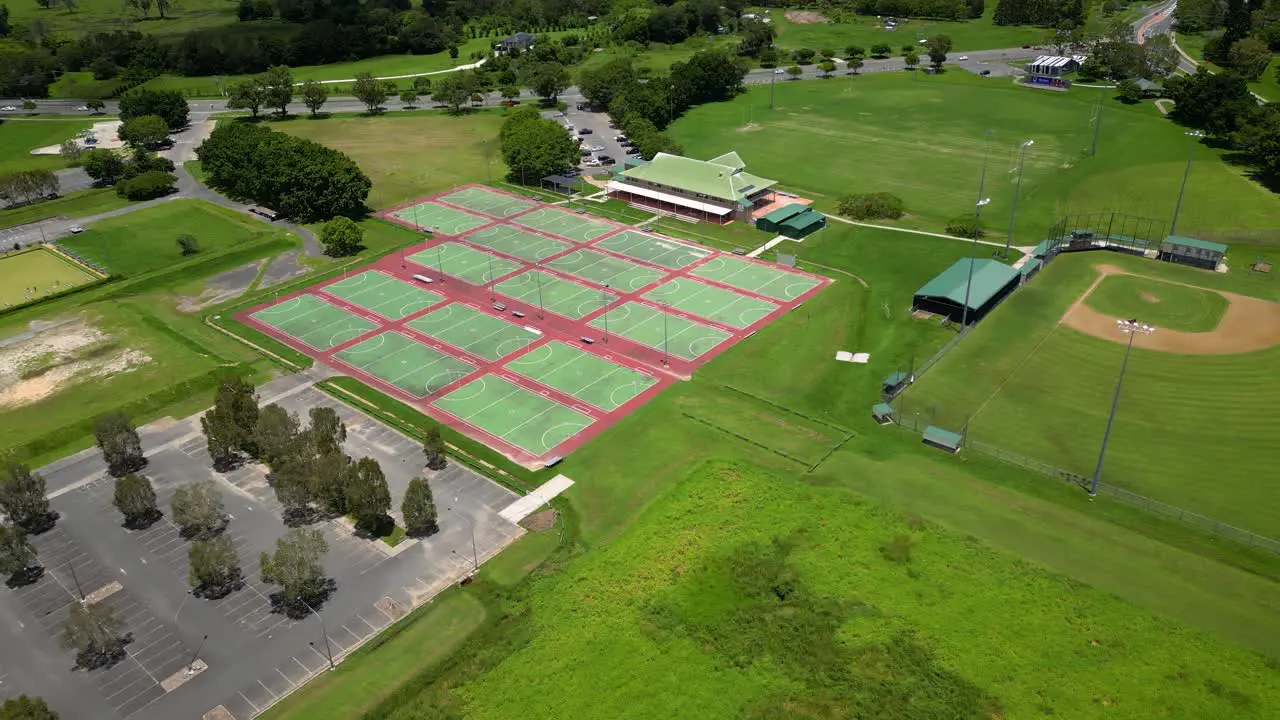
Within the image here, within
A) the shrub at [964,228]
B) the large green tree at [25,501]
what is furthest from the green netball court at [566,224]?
the large green tree at [25,501]

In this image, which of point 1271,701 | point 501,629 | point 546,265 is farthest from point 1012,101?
point 501,629

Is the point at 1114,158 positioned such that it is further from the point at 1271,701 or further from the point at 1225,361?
the point at 1271,701

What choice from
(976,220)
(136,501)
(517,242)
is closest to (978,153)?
(976,220)

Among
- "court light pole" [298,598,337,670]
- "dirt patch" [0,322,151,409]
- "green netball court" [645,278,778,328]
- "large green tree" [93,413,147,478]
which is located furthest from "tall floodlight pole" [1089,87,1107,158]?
"dirt patch" [0,322,151,409]

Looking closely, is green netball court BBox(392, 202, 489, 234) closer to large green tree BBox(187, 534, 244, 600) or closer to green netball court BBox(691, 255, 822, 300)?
green netball court BBox(691, 255, 822, 300)

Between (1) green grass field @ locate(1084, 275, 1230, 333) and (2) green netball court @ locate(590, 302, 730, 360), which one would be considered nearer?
(2) green netball court @ locate(590, 302, 730, 360)

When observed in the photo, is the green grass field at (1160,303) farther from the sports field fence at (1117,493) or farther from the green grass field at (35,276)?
the green grass field at (35,276)
